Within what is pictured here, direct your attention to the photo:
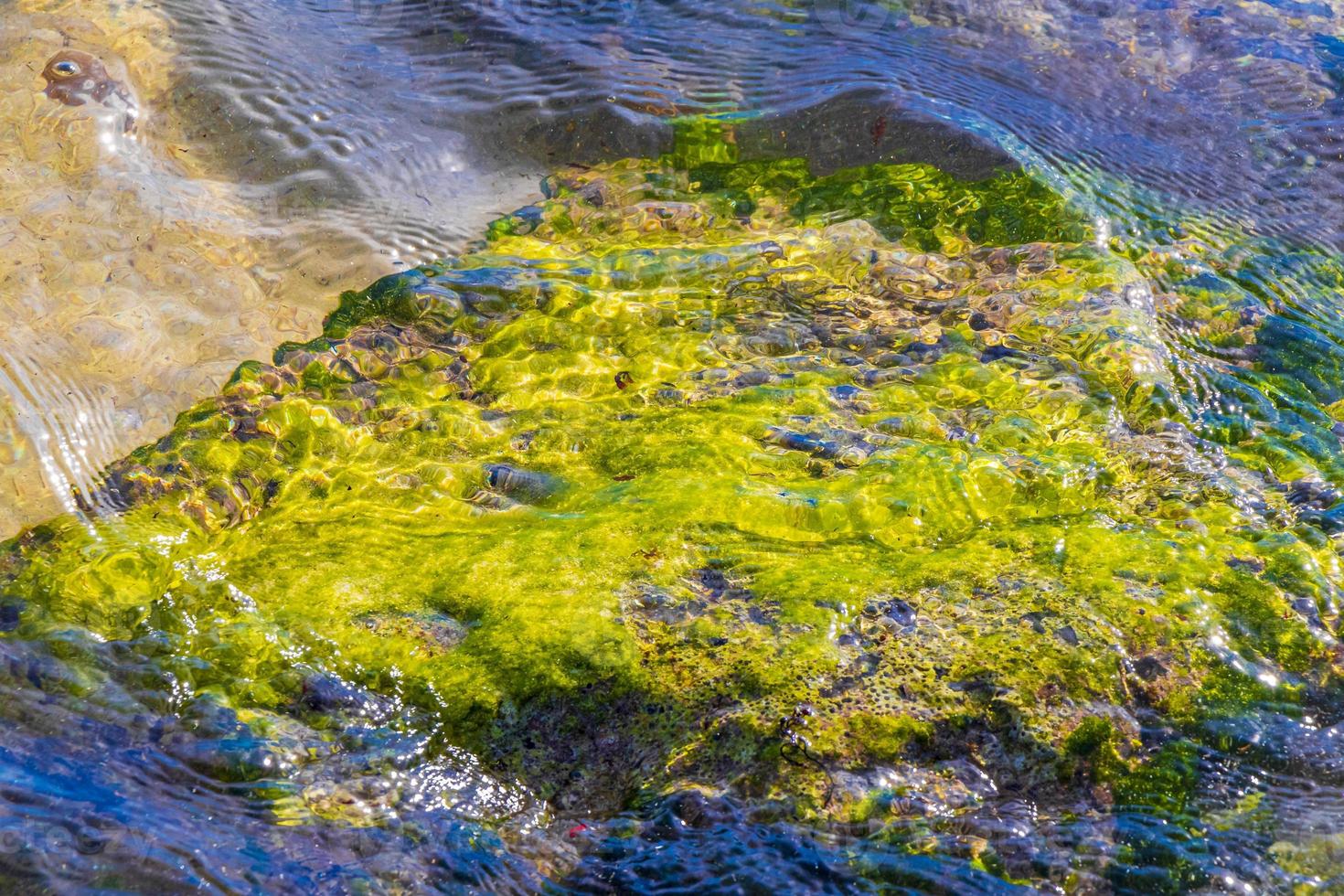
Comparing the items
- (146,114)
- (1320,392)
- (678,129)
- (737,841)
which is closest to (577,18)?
(678,129)

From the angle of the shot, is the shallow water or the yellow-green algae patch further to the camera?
the yellow-green algae patch

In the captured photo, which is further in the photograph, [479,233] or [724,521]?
[479,233]

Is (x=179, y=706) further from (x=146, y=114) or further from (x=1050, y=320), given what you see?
(x=1050, y=320)

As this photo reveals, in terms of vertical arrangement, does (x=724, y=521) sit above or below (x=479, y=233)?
below

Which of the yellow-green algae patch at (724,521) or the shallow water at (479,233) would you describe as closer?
the shallow water at (479,233)
